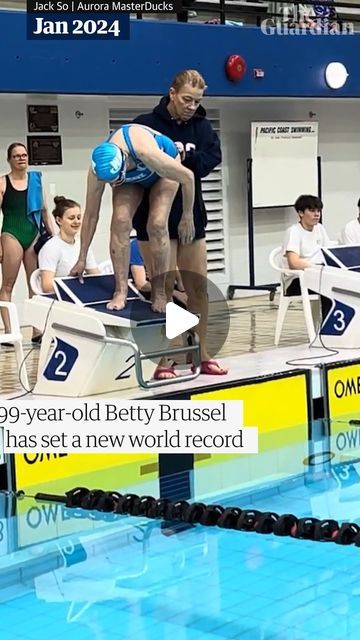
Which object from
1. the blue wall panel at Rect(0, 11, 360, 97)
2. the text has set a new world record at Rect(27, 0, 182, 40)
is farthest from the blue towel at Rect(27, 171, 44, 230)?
the blue wall panel at Rect(0, 11, 360, 97)

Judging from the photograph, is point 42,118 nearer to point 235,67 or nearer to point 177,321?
point 235,67

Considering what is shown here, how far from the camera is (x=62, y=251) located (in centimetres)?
619

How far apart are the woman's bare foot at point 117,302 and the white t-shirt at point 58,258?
73 cm

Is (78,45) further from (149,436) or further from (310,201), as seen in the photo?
(149,436)

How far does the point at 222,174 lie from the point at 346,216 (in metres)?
2.17

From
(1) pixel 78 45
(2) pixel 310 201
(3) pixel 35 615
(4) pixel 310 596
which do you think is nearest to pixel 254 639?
(4) pixel 310 596

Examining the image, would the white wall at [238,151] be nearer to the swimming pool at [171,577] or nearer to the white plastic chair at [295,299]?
the white plastic chair at [295,299]

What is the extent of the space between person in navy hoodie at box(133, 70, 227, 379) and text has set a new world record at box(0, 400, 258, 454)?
0.80m

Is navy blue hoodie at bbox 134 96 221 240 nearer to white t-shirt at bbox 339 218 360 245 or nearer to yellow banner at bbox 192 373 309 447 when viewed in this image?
yellow banner at bbox 192 373 309 447

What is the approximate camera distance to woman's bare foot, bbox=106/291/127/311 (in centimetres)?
534

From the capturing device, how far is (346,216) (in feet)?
41.7

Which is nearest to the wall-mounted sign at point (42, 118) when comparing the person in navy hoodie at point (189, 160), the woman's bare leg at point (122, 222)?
the person in navy hoodie at point (189, 160)

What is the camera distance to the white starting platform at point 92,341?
17.1ft

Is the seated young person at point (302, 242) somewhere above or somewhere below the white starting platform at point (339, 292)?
above
